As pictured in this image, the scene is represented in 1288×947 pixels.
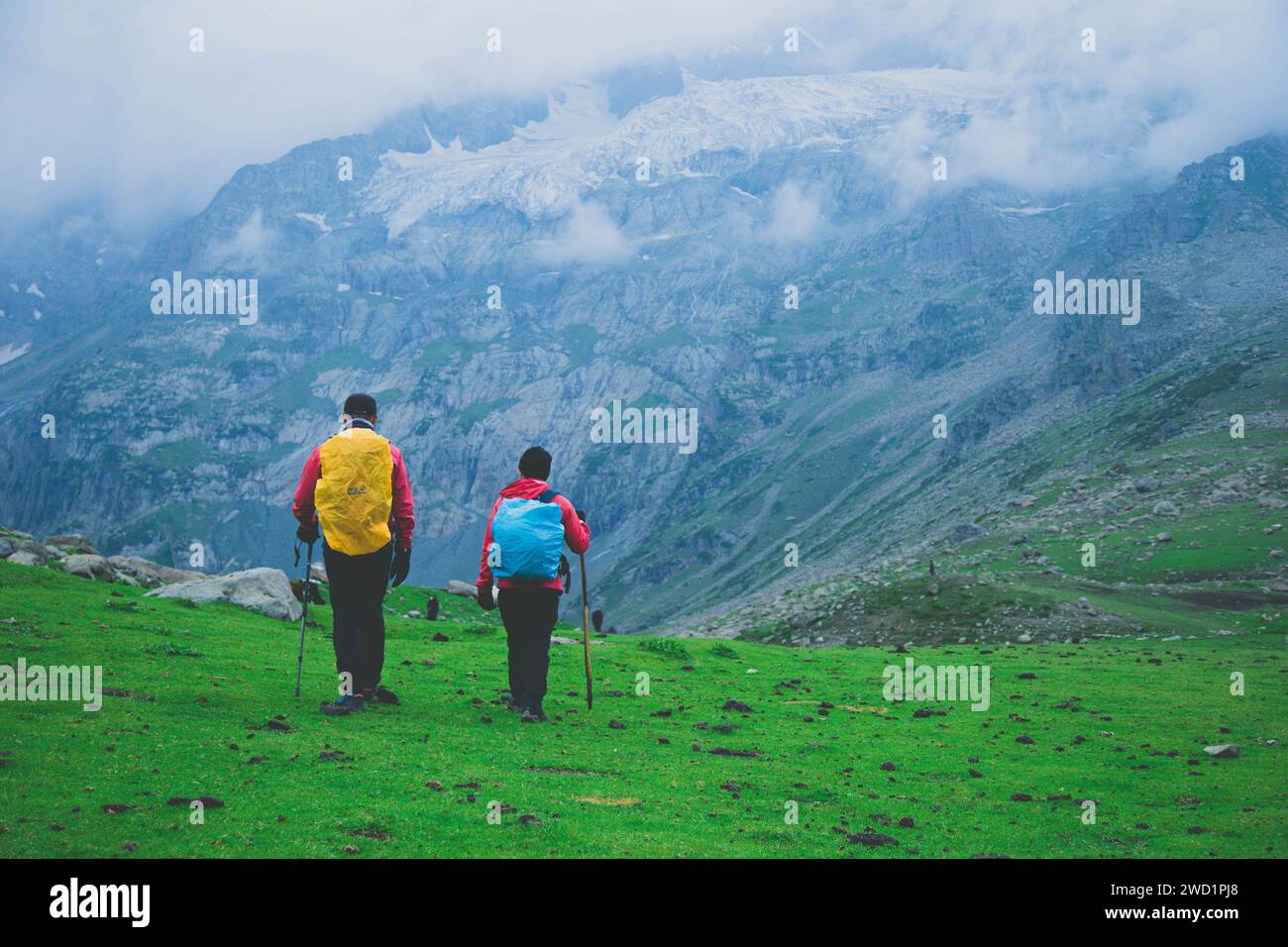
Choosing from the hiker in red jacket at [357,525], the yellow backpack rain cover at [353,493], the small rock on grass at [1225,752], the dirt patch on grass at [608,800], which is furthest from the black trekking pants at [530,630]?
the small rock on grass at [1225,752]

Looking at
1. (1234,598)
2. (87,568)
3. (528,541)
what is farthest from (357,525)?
(1234,598)

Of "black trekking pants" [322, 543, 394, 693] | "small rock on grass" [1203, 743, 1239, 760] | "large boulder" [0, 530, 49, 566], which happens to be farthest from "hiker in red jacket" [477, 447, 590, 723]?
"large boulder" [0, 530, 49, 566]

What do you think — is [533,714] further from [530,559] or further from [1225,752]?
[1225,752]

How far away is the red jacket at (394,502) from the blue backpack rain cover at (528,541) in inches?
64.2

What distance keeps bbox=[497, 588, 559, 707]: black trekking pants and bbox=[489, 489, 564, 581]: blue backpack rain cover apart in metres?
0.36

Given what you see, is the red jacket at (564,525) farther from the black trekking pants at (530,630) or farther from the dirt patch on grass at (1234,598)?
the dirt patch on grass at (1234,598)

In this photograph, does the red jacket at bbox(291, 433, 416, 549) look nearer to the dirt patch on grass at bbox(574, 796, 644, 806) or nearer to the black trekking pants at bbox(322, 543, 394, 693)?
the black trekking pants at bbox(322, 543, 394, 693)

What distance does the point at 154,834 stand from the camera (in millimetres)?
10906

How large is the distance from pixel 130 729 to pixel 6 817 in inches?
170

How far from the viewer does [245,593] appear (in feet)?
108

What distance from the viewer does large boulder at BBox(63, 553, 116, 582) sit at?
35.0 metres

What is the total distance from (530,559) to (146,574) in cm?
2840

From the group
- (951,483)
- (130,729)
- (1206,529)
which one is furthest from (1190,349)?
(130,729)
